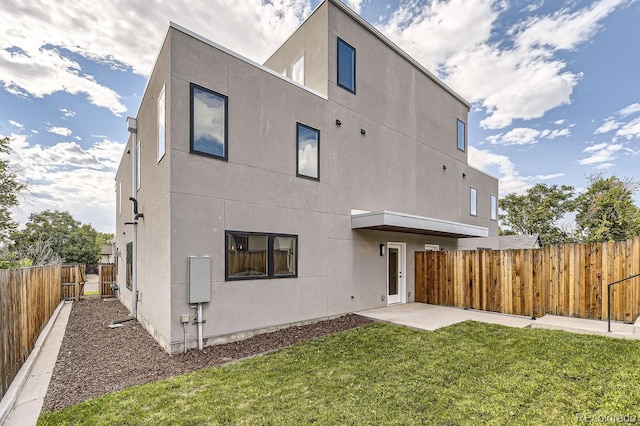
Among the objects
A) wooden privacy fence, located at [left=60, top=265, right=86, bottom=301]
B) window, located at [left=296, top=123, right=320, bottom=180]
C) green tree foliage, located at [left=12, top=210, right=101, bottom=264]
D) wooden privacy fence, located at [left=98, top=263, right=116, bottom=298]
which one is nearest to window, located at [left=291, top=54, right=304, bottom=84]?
window, located at [left=296, top=123, right=320, bottom=180]

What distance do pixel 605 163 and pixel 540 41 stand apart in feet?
60.9

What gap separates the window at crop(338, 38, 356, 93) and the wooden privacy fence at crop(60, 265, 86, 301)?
42.6ft

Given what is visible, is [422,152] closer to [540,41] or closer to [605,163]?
[540,41]

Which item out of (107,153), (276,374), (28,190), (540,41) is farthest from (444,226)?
(28,190)

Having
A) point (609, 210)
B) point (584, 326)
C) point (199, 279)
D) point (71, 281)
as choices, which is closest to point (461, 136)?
point (584, 326)

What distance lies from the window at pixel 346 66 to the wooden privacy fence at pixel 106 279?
13.2 metres

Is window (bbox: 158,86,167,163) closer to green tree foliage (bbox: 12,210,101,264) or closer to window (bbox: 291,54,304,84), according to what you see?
window (bbox: 291,54,304,84)

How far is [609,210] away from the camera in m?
24.3

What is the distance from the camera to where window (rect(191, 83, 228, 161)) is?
5996mm

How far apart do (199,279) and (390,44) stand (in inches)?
366

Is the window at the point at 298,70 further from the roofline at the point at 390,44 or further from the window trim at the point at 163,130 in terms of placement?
the window trim at the point at 163,130

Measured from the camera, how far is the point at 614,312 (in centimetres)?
716

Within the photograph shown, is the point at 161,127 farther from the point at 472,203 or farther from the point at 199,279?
the point at 472,203

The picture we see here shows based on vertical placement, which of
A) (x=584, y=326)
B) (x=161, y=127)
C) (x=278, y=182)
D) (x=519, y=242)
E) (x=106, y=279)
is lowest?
(x=106, y=279)
